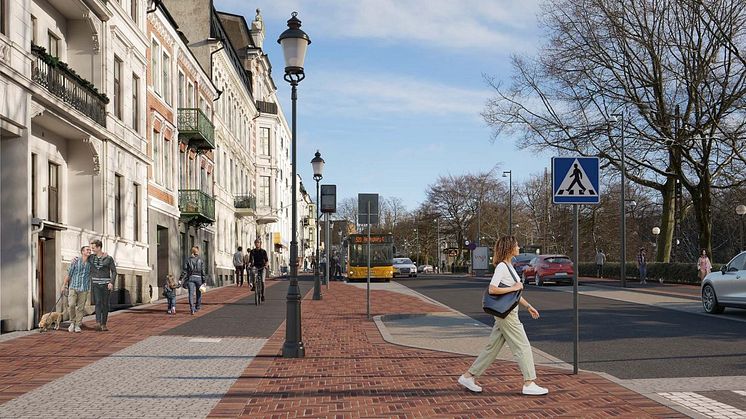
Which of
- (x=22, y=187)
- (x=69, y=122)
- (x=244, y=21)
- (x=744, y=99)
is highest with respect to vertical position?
(x=244, y=21)

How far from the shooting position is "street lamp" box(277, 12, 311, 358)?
37.5 ft

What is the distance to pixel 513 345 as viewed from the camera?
26.8 ft

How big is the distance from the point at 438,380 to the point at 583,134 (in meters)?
28.9

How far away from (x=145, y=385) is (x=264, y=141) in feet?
194

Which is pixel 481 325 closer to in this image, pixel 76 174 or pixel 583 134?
pixel 76 174

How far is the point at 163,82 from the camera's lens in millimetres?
29391

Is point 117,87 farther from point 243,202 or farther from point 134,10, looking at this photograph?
point 243,202

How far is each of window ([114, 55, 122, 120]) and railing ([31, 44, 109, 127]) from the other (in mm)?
1795

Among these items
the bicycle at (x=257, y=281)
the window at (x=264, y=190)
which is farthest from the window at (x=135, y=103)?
the window at (x=264, y=190)

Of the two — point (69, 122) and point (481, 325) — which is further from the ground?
point (69, 122)

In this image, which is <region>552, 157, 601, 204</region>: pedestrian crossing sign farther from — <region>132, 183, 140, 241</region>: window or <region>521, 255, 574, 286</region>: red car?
<region>521, 255, 574, 286</region>: red car

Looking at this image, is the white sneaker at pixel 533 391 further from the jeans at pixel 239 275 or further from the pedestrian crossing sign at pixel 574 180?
the jeans at pixel 239 275

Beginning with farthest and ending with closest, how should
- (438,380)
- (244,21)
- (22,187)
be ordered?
1. (244,21)
2. (22,187)
3. (438,380)

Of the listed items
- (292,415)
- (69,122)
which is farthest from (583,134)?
(292,415)
